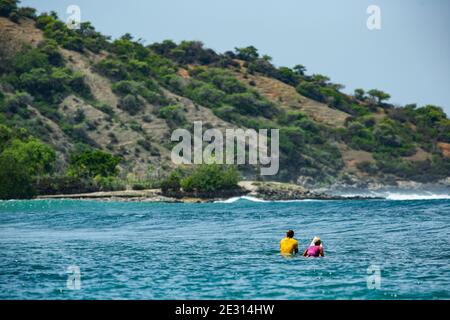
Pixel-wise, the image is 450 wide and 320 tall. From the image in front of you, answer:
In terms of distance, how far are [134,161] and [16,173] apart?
46.7 m

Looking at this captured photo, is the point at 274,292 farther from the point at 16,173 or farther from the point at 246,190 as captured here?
the point at 246,190

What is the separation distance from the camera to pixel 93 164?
520 feet

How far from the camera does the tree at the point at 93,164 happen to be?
516 ft

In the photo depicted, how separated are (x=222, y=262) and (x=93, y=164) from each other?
4716 inches

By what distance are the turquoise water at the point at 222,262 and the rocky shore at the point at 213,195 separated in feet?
238

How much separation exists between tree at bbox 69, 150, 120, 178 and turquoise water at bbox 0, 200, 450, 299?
87.9 metres

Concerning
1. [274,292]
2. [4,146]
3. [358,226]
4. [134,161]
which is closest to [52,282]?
[274,292]

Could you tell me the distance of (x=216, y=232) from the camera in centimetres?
6266
